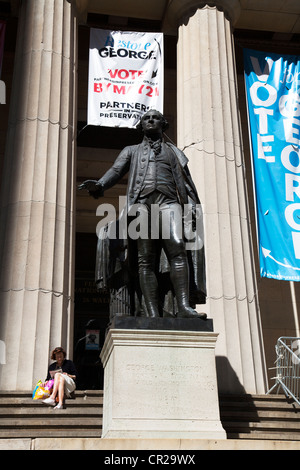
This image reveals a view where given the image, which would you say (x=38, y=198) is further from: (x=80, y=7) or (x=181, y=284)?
(x=181, y=284)

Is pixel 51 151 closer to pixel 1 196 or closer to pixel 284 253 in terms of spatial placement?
pixel 1 196

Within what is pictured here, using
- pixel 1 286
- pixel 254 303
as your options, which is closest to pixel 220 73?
pixel 254 303

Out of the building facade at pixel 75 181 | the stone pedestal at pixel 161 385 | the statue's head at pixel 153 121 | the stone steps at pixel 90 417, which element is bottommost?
the stone pedestal at pixel 161 385

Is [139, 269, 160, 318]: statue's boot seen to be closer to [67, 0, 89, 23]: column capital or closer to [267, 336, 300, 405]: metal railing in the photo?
[267, 336, 300, 405]: metal railing

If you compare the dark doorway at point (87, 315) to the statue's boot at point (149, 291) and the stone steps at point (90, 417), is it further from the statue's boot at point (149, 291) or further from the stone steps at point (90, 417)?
the statue's boot at point (149, 291)

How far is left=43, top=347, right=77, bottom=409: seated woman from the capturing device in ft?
29.0

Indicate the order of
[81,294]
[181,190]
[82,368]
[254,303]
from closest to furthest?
[181,190] → [254,303] → [82,368] → [81,294]

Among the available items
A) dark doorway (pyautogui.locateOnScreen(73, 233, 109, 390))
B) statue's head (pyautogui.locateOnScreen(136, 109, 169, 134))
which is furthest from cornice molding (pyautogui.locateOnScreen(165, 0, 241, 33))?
statue's head (pyautogui.locateOnScreen(136, 109, 169, 134))

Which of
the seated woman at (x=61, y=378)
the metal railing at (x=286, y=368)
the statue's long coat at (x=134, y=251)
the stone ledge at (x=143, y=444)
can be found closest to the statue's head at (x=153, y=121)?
the statue's long coat at (x=134, y=251)

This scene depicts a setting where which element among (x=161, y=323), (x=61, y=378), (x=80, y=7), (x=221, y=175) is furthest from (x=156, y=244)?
(x=80, y=7)

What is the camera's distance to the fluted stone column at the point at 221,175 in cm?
1130

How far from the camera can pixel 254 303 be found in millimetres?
11953

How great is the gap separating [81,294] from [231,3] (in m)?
9.67

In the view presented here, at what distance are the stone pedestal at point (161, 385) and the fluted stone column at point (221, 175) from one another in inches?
193
